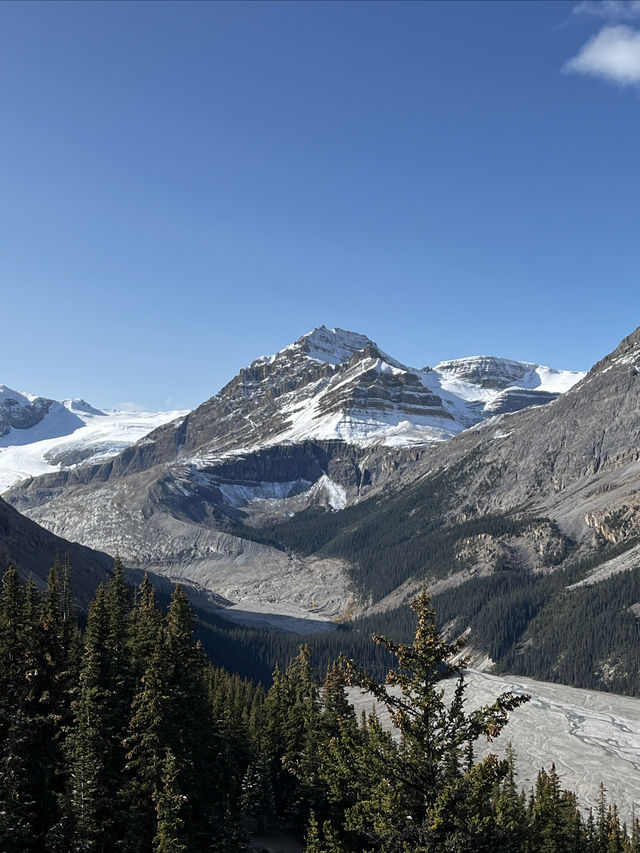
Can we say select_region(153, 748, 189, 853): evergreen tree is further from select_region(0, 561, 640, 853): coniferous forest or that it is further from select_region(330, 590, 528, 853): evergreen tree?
select_region(330, 590, 528, 853): evergreen tree

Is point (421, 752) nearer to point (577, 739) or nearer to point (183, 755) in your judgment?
point (183, 755)

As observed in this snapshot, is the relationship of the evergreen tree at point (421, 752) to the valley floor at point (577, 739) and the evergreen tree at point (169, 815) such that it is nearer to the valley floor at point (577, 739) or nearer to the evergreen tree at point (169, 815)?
the evergreen tree at point (169, 815)

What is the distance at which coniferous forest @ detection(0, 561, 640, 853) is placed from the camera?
22359mm

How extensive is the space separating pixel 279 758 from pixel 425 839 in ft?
167

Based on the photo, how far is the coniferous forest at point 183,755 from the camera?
22.4m

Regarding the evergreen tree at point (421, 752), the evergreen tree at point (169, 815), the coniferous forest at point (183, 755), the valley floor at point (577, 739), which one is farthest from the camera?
the valley floor at point (577, 739)

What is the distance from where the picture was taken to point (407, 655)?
74.2ft

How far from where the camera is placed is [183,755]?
41625 millimetres

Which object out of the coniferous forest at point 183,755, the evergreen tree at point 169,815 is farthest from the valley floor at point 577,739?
the evergreen tree at point 169,815

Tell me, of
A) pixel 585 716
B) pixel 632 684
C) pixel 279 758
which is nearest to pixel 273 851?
pixel 279 758

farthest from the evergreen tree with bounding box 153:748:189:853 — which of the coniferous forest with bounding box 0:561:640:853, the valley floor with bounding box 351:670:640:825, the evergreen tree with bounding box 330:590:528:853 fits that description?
the valley floor with bounding box 351:670:640:825

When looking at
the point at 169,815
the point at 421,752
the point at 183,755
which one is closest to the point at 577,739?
the point at 183,755

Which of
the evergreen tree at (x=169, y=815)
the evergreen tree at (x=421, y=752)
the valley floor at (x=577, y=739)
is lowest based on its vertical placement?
the valley floor at (x=577, y=739)

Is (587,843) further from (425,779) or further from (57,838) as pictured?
(425,779)
